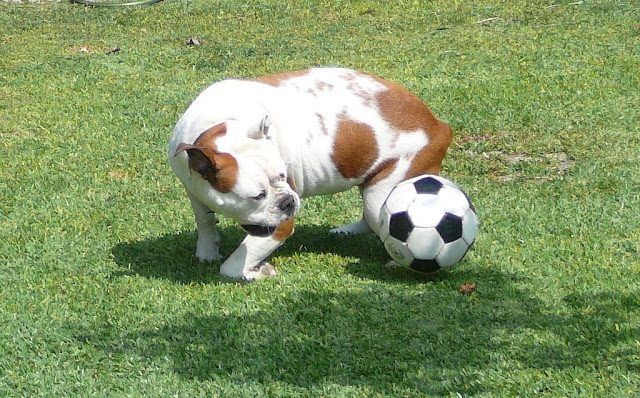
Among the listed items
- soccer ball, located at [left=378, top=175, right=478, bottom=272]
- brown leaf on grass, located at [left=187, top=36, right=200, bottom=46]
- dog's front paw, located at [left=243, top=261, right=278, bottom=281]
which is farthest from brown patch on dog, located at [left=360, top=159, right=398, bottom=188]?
brown leaf on grass, located at [left=187, top=36, right=200, bottom=46]

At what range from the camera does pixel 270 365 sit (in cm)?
508

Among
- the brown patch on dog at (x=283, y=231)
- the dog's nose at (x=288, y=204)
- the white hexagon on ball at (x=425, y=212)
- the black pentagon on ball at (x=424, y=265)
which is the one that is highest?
the dog's nose at (x=288, y=204)

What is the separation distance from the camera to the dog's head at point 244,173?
557 cm

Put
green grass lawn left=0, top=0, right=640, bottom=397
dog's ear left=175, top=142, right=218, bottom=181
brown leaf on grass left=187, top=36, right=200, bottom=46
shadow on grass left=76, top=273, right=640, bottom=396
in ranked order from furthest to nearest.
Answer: brown leaf on grass left=187, top=36, right=200, bottom=46, dog's ear left=175, top=142, right=218, bottom=181, green grass lawn left=0, top=0, right=640, bottom=397, shadow on grass left=76, top=273, right=640, bottom=396

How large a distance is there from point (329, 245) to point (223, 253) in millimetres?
806

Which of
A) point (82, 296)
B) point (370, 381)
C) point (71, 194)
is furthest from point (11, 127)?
point (370, 381)

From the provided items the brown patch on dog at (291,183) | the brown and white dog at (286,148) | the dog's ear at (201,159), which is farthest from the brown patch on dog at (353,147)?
the dog's ear at (201,159)

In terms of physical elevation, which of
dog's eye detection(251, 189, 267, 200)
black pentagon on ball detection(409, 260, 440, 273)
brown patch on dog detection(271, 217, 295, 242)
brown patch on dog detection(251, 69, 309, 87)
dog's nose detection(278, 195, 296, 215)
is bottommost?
black pentagon on ball detection(409, 260, 440, 273)

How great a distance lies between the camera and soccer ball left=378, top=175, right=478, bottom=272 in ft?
19.6

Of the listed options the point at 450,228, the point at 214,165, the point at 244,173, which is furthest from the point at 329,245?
the point at 214,165

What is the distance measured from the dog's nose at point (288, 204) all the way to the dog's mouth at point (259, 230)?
30 cm

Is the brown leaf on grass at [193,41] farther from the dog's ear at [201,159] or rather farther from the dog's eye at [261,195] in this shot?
the dog's eye at [261,195]

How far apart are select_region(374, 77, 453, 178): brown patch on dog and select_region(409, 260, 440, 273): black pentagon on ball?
68cm

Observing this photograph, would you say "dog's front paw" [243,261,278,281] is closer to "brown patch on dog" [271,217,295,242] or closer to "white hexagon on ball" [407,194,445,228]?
"brown patch on dog" [271,217,295,242]
